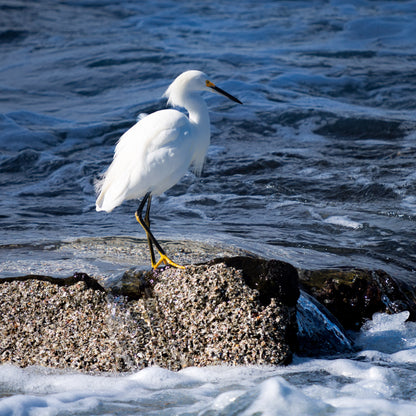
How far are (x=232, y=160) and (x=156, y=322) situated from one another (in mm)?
4516

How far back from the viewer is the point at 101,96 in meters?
10.8

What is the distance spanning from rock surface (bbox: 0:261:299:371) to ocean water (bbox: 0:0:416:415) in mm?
96

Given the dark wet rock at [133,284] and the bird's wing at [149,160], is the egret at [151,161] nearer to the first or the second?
the bird's wing at [149,160]

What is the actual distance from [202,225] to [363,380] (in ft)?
8.69

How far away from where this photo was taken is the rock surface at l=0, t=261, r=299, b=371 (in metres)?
3.09

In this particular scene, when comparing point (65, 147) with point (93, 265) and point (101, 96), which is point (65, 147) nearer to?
point (101, 96)

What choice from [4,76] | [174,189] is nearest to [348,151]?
[174,189]

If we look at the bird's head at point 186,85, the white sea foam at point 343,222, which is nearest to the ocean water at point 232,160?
the white sea foam at point 343,222

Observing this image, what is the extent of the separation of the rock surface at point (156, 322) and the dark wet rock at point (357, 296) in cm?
57

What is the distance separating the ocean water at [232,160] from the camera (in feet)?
9.77

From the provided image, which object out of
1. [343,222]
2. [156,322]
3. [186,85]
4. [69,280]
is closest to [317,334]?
[156,322]

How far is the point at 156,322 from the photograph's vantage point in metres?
3.22

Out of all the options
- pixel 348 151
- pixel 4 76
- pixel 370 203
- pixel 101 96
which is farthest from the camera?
pixel 4 76

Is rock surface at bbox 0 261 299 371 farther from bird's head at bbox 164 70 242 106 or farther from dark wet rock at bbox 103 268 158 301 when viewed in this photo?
bird's head at bbox 164 70 242 106
